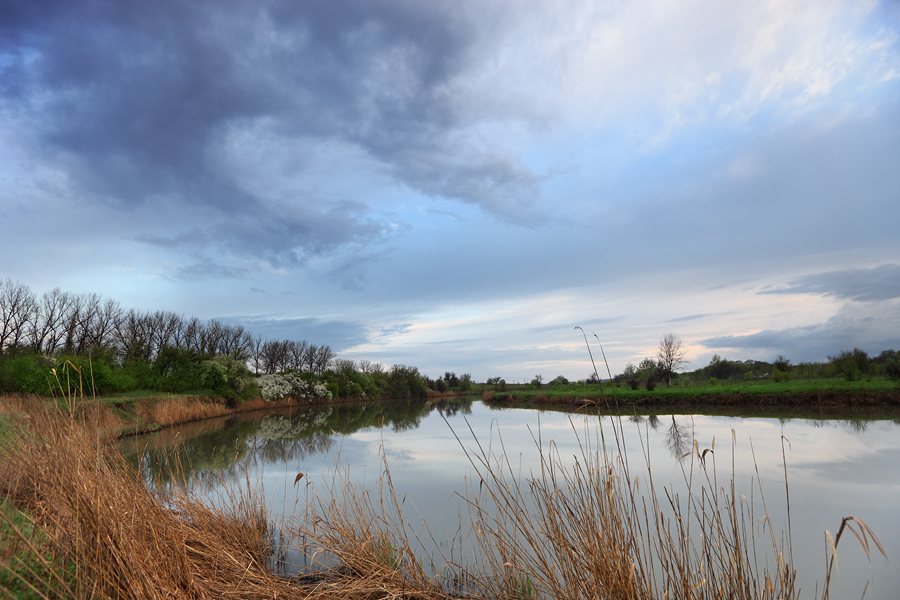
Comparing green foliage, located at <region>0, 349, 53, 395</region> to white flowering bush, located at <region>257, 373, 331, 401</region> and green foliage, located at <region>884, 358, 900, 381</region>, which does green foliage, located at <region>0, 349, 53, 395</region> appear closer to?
white flowering bush, located at <region>257, 373, 331, 401</region>

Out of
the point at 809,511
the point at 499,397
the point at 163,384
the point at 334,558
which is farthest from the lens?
the point at 499,397

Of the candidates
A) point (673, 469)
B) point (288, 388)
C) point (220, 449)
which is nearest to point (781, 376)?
point (673, 469)

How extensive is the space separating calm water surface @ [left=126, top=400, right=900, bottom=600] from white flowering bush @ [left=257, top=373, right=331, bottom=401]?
55.9 ft

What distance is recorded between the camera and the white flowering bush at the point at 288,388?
31562 mm

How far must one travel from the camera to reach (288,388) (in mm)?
33125

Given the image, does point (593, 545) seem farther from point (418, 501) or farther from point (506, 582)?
point (418, 501)

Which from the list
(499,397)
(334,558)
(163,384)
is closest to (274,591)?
(334,558)

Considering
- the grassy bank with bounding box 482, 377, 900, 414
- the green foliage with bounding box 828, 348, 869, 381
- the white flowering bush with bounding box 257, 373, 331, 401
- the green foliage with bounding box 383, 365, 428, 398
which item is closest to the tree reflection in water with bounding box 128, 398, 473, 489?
the grassy bank with bounding box 482, 377, 900, 414

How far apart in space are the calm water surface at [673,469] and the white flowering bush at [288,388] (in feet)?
55.9

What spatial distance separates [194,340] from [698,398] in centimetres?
4399

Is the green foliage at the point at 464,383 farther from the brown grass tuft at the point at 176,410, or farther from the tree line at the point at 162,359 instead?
the brown grass tuft at the point at 176,410

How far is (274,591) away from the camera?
327cm

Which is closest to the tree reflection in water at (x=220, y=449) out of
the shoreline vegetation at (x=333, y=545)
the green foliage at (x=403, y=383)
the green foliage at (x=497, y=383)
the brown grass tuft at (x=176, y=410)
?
the brown grass tuft at (x=176, y=410)

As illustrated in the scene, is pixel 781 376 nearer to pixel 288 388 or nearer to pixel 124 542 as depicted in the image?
pixel 124 542
